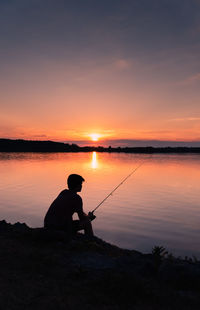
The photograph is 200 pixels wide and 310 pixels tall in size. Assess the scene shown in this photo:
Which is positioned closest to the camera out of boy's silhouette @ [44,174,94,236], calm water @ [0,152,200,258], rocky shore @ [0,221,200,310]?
rocky shore @ [0,221,200,310]

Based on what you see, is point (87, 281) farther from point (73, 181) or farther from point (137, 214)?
point (137, 214)

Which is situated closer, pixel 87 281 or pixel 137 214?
pixel 87 281

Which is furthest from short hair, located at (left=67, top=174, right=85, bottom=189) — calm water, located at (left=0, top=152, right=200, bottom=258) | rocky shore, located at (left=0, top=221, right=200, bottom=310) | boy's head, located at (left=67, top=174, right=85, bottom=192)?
calm water, located at (left=0, top=152, right=200, bottom=258)

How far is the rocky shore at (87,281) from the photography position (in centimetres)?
486

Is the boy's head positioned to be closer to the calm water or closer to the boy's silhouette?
the boy's silhouette

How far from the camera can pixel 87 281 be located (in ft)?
18.6

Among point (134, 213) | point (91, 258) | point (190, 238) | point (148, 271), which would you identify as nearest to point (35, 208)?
point (134, 213)

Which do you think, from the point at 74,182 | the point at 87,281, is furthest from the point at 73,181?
the point at 87,281

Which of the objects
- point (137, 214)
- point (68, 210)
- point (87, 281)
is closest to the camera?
point (87, 281)

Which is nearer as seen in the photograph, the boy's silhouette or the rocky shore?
the rocky shore

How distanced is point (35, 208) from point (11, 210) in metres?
1.46

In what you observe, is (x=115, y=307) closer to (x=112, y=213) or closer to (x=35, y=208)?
(x=112, y=213)

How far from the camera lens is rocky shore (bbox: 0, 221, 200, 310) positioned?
15.9 ft

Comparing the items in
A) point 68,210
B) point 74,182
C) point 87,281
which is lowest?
point 87,281
